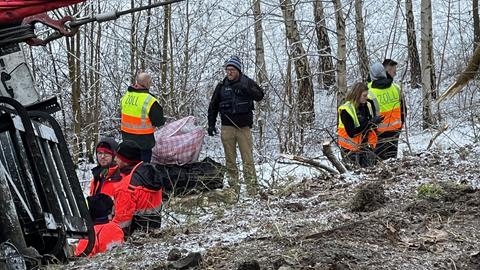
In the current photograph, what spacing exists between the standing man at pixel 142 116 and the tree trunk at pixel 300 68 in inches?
138

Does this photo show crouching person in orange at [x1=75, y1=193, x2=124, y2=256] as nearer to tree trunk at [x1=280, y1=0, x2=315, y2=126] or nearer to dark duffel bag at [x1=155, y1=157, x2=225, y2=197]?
dark duffel bag at [x1=155, y1=157, x2=225, y2=197]

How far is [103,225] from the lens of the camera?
18.7ft

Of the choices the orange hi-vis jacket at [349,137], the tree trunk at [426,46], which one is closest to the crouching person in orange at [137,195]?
the orange hi-vis jacket at [349,137]

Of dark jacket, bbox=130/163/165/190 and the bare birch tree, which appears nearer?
dark jacket, bbox=130/163/165/190

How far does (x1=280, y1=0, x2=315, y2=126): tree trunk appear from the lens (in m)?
13.1

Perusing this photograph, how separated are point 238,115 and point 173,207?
3390 millimetres

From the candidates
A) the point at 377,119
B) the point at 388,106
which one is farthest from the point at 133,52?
the point at 377,119

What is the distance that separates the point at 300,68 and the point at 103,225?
29.9 feet

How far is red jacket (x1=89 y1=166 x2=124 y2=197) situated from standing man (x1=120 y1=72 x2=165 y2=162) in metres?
3.07

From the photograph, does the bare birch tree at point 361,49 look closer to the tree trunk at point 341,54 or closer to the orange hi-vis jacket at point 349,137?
the tree trunk at point 341,54

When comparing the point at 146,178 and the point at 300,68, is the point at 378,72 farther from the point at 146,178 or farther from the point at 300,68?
the point at 300,68

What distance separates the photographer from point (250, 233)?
14.5ft

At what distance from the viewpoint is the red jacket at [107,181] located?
6.21 m

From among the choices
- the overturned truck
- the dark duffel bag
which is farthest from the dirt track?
the dark duffel bag
